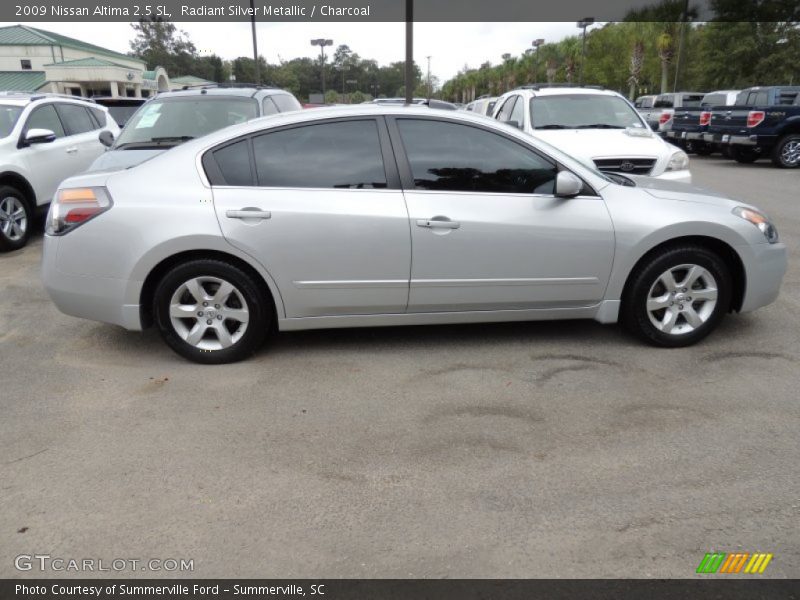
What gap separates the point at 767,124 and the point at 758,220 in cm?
1341

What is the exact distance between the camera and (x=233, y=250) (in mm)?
4055

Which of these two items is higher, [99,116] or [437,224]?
[99,116]

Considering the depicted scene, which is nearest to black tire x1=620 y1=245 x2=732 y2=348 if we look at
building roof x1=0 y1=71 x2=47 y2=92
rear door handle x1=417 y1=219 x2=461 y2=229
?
rear door handle x1=417 y1=219 x2=461 y2=229

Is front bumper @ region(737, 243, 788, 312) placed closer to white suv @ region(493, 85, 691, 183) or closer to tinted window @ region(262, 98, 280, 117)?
white suv @ region(493, 85, 691, 183)

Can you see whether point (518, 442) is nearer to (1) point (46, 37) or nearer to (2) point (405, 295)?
(2) point (405, 295)

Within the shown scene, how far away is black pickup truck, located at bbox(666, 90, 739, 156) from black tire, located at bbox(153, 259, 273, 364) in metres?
17.3

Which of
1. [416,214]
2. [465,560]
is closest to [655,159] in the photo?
[416,214]

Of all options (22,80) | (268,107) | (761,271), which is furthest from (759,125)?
(22,80)

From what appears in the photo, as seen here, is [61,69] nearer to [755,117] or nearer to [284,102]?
[284,102]

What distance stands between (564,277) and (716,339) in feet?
4.24

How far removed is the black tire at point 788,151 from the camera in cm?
1570

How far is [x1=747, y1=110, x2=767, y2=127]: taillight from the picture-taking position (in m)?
15.4

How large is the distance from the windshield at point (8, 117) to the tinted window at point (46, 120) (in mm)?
157

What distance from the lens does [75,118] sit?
9547 millimetres
